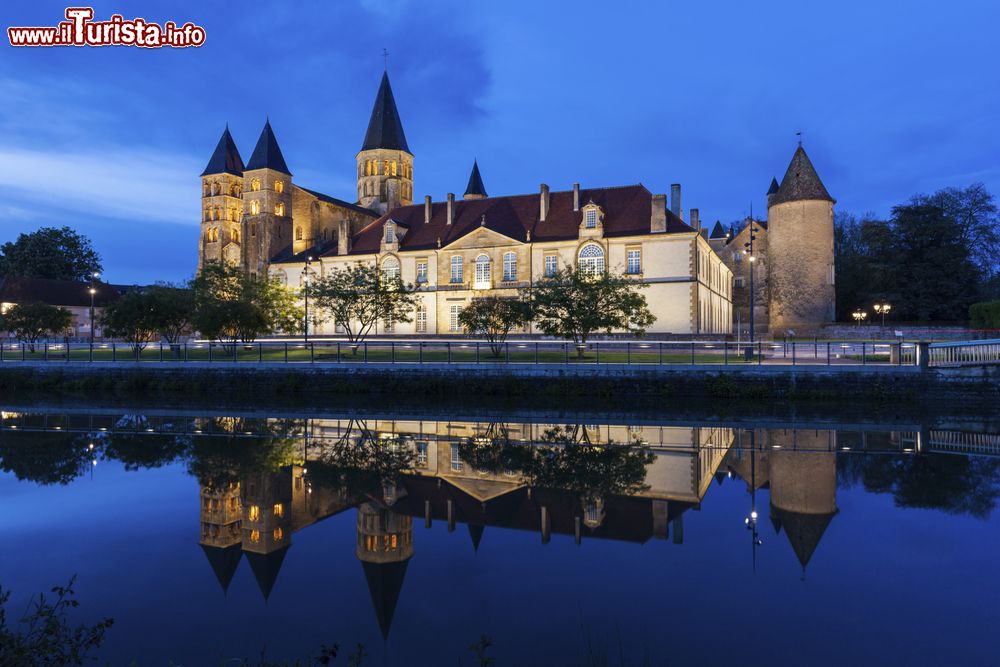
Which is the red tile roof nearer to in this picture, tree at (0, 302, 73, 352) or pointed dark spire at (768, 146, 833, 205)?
pointed dark spire at (768, 146, 833, 205)

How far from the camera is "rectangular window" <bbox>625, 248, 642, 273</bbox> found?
44.9 m

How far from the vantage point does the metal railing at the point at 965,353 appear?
2173 cm

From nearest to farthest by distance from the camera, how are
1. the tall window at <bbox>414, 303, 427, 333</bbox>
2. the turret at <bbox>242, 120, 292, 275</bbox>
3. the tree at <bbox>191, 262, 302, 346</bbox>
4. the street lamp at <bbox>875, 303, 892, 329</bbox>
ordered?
the tree at <bbox>191, 262, 302, 346</bbox> < the tall window at <bbox>414, 303, 427, 333</bbox> < the street lamp at <bbox>875, 303, 892, 329</bbox> < the turret at <bbox>242, 120, 292, 275</bbox>

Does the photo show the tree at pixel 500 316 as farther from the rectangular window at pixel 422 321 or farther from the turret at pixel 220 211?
the turret at pixel 220 211

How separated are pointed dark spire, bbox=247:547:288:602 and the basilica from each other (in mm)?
31191

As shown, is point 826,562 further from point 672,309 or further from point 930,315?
point 930,315

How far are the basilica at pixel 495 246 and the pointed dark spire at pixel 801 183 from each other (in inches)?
340

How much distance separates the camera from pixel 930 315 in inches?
2125

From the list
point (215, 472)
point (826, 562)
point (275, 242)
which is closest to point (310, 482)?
point (215, 472)

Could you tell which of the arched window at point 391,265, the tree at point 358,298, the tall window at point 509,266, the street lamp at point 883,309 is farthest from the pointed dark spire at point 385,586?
the street lamp at point 883,309

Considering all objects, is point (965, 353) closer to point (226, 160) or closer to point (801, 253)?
point (801, 253)

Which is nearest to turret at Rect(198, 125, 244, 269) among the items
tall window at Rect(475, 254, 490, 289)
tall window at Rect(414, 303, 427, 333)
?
tall window at Rect(414, 303, 427, 333)

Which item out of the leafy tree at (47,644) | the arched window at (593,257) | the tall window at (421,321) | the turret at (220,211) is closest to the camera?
the leafy tree at (47,644)

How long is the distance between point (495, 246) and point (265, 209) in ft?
90.0
